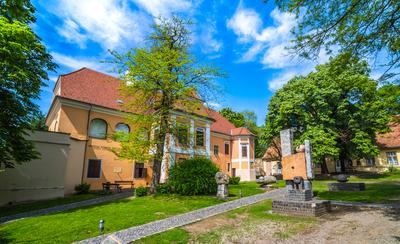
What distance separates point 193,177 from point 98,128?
33.9ft

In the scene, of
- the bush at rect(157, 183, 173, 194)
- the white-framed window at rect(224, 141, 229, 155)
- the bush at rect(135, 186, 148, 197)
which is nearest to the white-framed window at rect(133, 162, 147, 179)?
the bush at rect(135, 186, 148, 197)

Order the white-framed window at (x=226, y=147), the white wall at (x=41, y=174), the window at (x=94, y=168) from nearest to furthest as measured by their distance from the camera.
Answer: the white wall at (x=41, y=174) → the window at (x=94, y=168) → the white-framed window at (x=226, y=147)

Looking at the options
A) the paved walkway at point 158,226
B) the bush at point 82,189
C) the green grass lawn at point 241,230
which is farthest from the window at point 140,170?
the green grass lawn at point 241,230

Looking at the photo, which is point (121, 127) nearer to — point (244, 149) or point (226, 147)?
point (226, 147)

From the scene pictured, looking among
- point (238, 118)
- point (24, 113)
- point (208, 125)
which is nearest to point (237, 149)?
point (208, 125)

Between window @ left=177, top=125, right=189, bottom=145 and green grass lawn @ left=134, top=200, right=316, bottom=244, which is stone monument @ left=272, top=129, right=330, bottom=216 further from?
window @ left=177, top=125, right=189, bottom=145

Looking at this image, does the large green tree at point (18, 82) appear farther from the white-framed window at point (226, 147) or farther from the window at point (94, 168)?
the white-framed window at point (226, 147)

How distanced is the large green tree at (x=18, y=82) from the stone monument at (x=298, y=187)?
12739mm

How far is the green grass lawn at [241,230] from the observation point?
6.52m

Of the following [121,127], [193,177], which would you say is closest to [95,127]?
[121,127]

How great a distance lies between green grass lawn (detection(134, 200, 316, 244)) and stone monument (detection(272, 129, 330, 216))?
48cm

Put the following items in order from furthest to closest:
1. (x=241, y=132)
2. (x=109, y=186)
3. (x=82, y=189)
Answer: (x=241, y=132) < (x=109, y=186) < (x=82, y=189)

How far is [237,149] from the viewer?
31688 mm

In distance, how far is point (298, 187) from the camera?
32.0 ft
